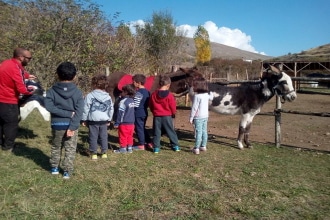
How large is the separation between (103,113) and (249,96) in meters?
3.49

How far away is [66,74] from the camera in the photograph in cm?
454

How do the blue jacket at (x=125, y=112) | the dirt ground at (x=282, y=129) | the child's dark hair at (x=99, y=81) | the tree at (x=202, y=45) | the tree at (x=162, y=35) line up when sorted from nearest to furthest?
the child's dark hair at (x=99, y=81)
the blue jacket at (x=125, y=112)
the dirt ground at (x=282, y=129)
the tree at (x=162, y=35)
the tree at (x=202, y=45)

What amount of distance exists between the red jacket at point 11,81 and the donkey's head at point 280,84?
17.2 ft

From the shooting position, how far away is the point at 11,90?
5848 mm

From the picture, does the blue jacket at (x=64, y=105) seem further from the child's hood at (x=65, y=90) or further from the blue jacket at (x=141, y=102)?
the blue jacket at (x=141, y=102)

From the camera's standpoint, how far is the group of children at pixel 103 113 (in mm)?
4582

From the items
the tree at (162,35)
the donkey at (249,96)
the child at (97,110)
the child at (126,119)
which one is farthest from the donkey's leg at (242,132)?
the tree at (162,35)

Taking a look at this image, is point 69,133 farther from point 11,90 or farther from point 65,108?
point 11,90

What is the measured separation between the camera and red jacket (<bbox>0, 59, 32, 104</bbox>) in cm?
568

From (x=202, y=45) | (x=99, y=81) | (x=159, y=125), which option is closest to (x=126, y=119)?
(x=159, y=125)

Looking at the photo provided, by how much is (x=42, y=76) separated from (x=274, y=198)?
1039 cm

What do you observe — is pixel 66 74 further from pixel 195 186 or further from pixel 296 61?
pixel 296 61

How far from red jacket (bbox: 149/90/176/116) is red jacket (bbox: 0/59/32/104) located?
2547 mm

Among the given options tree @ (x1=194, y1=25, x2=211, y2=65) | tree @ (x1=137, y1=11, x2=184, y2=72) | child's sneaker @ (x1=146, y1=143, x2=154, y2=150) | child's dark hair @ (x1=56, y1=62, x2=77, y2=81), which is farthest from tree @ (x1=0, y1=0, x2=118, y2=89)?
tree @ (x1=194, y1=25, x2=211, y2=65)
